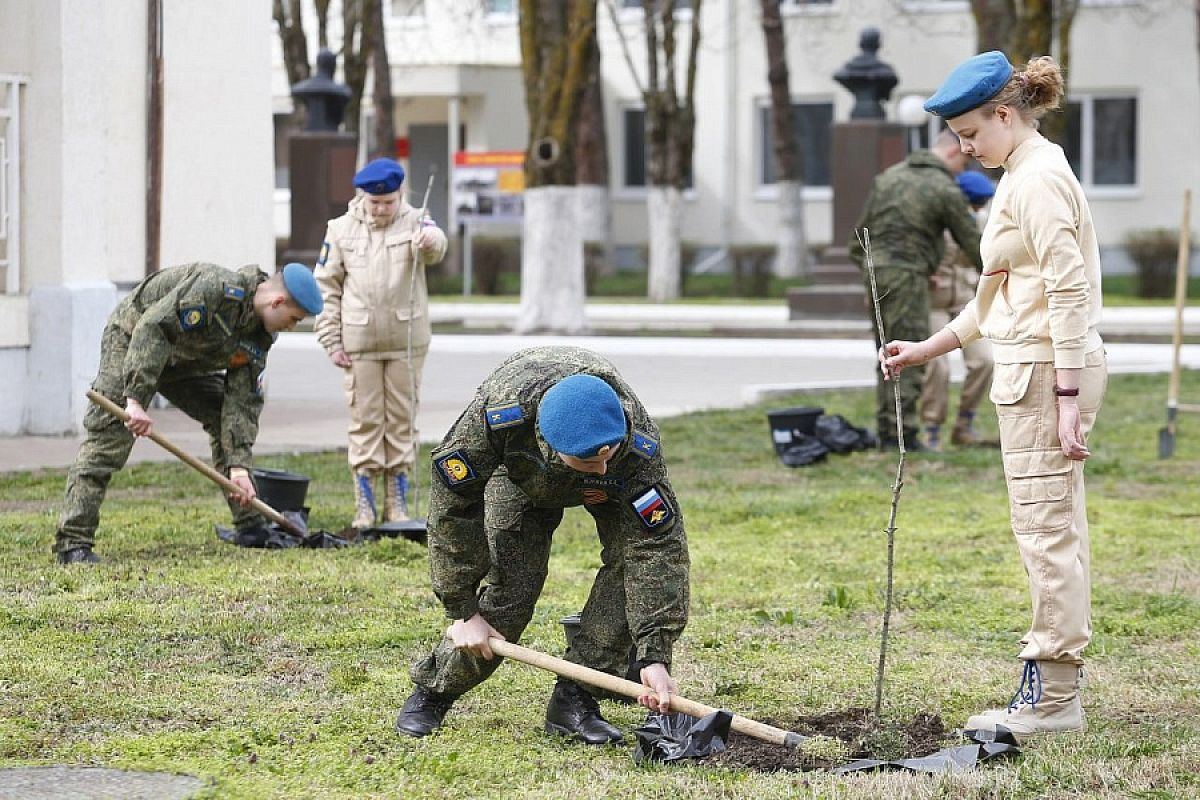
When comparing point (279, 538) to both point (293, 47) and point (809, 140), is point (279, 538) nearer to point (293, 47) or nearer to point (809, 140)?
point (293, 47)

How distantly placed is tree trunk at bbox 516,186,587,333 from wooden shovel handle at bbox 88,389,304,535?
1474 centimetres

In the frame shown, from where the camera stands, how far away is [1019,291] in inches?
206

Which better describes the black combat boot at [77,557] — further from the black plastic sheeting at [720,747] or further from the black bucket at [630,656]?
the black plastic sheeting at [720,747]

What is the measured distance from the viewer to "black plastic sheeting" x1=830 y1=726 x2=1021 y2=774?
4.91 metres

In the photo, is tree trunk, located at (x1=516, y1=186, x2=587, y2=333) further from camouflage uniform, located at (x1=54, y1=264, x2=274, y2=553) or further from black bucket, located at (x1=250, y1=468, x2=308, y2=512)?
camouflage uniform, located at (x1=54, y1=264, x2=274, y2=553)

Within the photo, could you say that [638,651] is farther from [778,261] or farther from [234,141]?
[778,261]

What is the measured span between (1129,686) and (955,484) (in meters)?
4.85

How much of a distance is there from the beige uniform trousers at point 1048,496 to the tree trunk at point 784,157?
2730cm

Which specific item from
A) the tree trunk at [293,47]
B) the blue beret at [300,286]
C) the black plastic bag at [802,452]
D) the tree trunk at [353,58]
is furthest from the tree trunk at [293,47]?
the blue beret at [300,286]

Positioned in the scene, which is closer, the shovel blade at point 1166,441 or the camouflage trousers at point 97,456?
the camouflage trousers at point 97,456

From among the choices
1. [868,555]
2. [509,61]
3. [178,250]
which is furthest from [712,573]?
[509,61]

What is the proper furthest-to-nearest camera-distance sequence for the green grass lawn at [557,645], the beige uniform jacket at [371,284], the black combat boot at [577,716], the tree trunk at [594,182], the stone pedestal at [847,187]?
the tree trunk at [594,182] < the stone pedestal at [847,187] < the beige uniform jacket at [371,284] < the black combat boot at [577,716] < the green grass lawn at [557,645]

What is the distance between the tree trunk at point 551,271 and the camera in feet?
74.9

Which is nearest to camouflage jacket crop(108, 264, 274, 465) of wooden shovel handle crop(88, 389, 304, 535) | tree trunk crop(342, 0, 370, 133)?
wooden shovel handle crop(88, 389, 304, 535)
